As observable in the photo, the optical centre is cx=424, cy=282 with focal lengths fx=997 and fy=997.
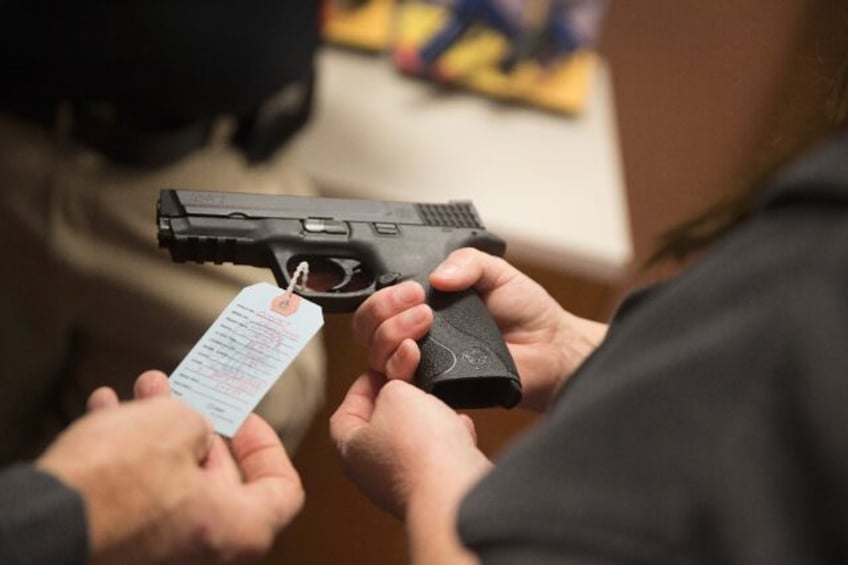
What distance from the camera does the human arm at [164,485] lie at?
364mm

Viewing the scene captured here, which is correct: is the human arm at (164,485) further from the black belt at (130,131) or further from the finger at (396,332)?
the black belt at (130,131)

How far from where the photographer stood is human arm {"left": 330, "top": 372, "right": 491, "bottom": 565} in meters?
0.35

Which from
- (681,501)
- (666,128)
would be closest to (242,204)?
(681,501)

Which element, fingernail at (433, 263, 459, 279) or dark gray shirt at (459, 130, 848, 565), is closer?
dark gray shirt at (459, 130, 848, 565)

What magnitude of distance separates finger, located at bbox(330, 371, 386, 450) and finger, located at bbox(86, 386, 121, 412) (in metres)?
0.10

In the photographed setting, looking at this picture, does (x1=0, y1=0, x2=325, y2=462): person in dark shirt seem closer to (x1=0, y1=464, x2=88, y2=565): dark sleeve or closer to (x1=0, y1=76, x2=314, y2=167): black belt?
(x1=0, y1=76, x2=314, y2=167): black belt

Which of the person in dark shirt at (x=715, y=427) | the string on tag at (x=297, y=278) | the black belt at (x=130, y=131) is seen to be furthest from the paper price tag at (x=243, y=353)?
the black belt at (x=130, y=131)

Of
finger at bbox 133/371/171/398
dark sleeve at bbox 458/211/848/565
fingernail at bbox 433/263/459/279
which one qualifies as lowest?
finger at bbox 133/371/171/398

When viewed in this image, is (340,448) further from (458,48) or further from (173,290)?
(458,48)

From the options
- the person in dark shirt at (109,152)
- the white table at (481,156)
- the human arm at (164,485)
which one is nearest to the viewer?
the human arm at (164,485)

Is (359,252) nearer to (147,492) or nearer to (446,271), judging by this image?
(446,271)

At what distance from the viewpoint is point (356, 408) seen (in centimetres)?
46

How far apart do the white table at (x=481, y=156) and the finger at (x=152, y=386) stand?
348mm

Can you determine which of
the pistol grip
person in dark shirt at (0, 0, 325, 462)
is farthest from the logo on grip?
person in dark shirt at (0, 0, 325, 462)
